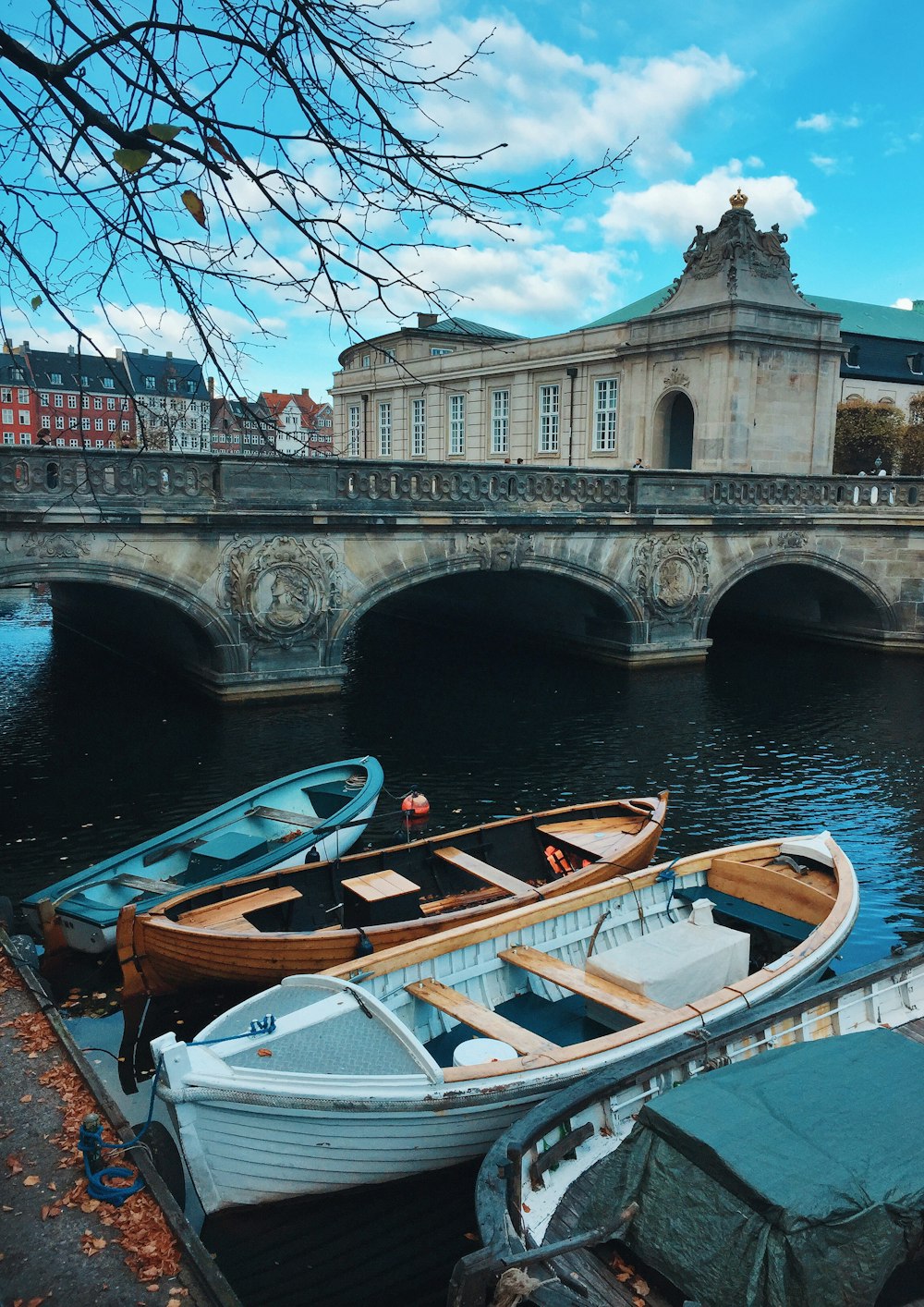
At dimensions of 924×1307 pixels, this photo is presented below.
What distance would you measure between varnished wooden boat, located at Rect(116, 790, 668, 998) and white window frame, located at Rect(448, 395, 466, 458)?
3376 centimetres

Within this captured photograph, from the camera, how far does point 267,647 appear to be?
23406mm

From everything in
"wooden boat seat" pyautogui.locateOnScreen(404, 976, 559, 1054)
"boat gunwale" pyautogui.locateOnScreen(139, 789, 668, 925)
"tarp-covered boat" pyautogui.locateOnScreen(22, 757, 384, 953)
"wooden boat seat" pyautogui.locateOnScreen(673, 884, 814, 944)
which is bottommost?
"tarp-covered boat" pyautogui.locateOnScreen(22, 757, 384, 953)

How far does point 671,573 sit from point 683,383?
11436mm

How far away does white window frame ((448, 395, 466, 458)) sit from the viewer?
46.0 meters

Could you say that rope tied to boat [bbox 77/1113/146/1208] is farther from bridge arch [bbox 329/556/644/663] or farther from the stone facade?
the stone facade

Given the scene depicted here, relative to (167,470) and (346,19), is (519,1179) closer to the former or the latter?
(346,19)

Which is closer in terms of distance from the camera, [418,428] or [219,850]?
[219,850]

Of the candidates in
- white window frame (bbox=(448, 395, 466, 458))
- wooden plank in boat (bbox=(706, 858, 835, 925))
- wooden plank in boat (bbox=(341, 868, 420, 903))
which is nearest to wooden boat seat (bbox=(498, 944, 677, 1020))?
wooden plank in boat (bbox=(341, 868, 420, 903))

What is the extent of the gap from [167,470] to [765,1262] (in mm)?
19239

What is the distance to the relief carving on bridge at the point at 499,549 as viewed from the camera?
2567 centimetres

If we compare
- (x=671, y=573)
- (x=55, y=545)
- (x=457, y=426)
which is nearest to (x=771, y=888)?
(x=55, y=545)

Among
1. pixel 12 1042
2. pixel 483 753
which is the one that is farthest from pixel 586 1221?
pixel 483 753

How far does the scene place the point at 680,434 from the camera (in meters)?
41.7

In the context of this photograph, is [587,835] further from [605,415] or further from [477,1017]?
[605,415]
